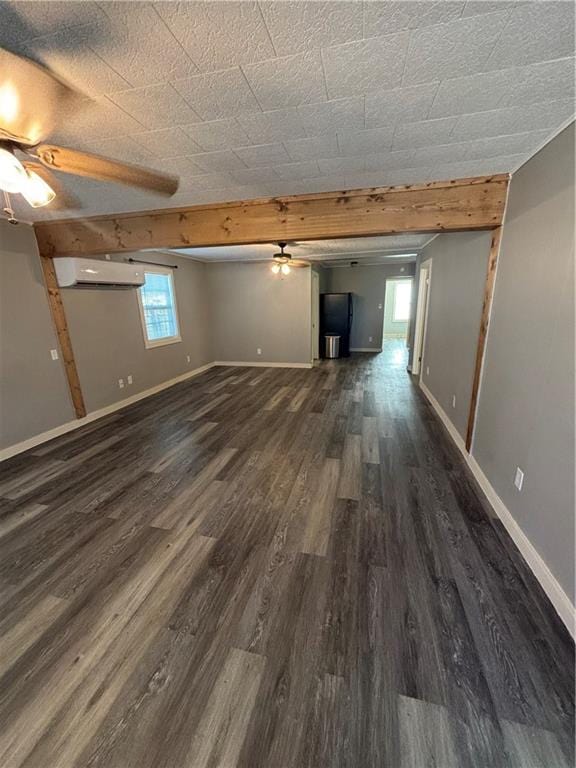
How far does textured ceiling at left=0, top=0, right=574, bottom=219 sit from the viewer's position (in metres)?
0.95

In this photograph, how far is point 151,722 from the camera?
1.12 m

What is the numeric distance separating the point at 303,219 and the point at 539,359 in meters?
2.06

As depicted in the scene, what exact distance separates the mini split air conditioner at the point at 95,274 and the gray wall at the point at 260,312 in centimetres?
258

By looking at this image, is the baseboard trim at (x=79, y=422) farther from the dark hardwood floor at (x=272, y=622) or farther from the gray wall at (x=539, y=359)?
the gray wall at (x=539, y=359)

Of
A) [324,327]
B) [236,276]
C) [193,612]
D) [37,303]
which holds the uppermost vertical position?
[236,276]

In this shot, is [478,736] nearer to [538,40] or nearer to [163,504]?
[163,504]

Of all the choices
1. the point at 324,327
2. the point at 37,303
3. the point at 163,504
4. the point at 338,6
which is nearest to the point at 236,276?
the point at 324,327

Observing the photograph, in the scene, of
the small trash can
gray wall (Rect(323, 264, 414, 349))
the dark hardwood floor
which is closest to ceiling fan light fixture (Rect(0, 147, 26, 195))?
the dark hardwood floor

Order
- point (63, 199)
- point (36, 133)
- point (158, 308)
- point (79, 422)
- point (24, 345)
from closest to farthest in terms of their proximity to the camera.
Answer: point (36, 133)
point (63, 199)
point (24, 345)
point (79, 422)
point (158, 308)

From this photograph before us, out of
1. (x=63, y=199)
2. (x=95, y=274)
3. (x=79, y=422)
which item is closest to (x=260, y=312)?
(x=95, y=274)

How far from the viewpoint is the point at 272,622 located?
1.48 m

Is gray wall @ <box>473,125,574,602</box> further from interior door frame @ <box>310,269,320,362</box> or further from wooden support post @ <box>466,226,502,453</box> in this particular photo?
interior door frame @ <box>310,269,320,362</box>

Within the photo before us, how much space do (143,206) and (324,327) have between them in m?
5.57

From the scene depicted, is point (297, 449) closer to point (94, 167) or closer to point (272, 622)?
point (272, 622)
